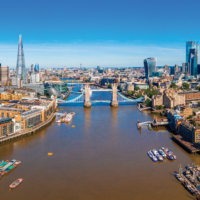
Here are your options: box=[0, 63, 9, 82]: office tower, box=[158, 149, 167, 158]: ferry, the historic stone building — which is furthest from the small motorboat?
box=[0, 63, 9, 82]: office tower

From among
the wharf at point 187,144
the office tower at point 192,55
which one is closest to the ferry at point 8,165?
the wharf at point 187,144

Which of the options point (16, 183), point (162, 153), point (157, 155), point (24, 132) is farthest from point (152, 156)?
point (24, 132)

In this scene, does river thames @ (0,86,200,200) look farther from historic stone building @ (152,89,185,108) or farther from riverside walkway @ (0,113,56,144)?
historic stone building @ (152,89,185,108)

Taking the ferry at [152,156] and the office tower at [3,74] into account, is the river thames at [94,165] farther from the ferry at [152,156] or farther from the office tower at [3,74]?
the office tower at [3,74]

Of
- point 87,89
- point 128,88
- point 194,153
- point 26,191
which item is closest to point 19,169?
point 26,191

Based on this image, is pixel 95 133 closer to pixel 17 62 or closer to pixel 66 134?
pixel 66 134

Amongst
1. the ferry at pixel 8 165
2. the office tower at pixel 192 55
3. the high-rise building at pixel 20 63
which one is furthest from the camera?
the office tower at pixel 192 55
